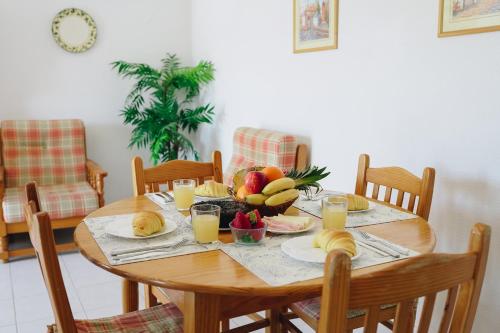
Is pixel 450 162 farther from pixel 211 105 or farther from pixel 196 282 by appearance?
pixel 211 105

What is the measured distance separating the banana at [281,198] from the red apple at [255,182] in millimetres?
54

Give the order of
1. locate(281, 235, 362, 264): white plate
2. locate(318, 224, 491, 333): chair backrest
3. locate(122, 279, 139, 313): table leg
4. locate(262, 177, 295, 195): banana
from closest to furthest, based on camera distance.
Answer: locate(318, 224, 491, 333): chair backrest, locate(281, 235, 362, 264): white plate, locate(262, 177, 295, 195): banana, locate(122, 279, 139, 313): table leg

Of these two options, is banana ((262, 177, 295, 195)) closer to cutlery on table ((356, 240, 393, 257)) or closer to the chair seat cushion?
cutlery on table ((356, 240, 393, 257))

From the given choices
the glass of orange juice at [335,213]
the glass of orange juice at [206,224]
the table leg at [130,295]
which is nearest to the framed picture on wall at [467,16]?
the glass of orange juice at [335,213]

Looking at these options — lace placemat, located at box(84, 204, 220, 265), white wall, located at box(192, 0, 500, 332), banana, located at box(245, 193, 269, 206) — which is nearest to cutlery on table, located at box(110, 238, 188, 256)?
lace placemat, located at box(84, 204, 220, 265)

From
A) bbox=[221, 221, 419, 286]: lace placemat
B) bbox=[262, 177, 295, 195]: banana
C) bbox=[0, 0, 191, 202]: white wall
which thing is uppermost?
bbox=[0, 0, 191, 202]: white wall

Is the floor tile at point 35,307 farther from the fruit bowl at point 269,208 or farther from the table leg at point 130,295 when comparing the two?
the fruit bowl at point 269,208

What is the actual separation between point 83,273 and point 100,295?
0.38m

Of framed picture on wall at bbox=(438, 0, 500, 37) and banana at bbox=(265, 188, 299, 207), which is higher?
framed picture on wall at bbox=(438, 0, 500, 37)

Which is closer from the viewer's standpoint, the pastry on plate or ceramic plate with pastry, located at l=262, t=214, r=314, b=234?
ceramic plate with pastry, located at l=262, t=214, r=314, b=234

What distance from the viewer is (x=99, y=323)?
5.10 feet

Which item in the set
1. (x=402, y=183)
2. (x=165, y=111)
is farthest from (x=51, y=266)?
(x=165, y=111)

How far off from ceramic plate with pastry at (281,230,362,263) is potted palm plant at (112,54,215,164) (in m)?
2.72

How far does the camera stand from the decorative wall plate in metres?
4.10
